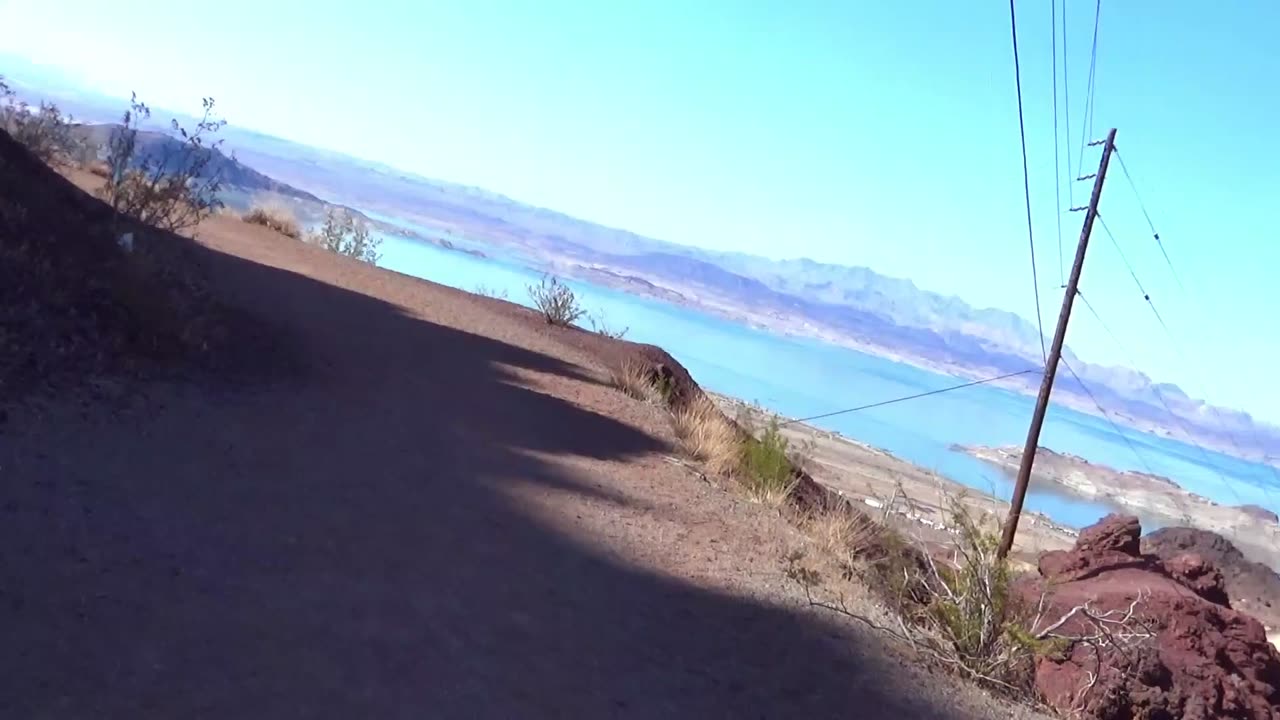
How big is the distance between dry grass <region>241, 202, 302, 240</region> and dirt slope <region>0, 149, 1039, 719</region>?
15.7 meters

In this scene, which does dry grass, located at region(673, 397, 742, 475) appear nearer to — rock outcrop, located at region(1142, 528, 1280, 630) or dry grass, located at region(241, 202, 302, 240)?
dry grass, located at region(241, 202, 302, 240)

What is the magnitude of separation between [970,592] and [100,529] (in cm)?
593

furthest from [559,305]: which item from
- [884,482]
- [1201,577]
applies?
[884,482]

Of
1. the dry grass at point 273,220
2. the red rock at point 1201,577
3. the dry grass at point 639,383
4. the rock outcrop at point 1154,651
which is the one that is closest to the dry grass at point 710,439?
the dry grass at point 639,383

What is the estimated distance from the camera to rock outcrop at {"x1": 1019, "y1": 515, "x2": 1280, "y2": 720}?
9148 mm

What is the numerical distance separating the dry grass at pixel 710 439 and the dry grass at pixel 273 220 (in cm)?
1394

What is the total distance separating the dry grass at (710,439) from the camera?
14.5 meters

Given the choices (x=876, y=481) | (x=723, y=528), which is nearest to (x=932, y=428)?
(x=876, y=481)

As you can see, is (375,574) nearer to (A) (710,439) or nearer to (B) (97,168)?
(A) (710,439)

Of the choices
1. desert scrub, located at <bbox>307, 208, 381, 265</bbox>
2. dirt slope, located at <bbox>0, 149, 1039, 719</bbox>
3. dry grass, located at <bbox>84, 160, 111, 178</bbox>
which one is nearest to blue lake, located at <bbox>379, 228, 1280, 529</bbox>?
desert scrub, located at <bbox>307, 208, 381, 265</bbox>

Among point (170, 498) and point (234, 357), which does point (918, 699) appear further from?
point (234, 357)

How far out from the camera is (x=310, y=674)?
17.7 feet

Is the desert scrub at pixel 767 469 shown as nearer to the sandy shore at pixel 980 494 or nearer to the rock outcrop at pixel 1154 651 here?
the sandy shore at pixel 980 494

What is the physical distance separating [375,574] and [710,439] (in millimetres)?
8740
